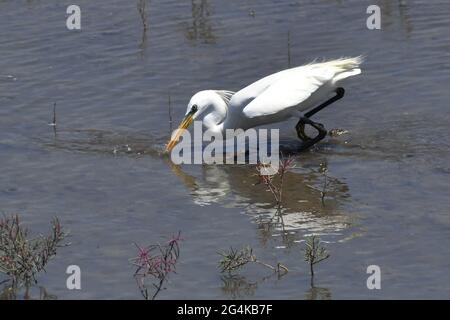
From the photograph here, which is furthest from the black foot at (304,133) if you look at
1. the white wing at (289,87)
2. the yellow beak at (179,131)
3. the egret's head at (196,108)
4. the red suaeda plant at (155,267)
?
the red suaeda plant at (155,267)

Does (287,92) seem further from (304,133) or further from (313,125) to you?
(304,133)

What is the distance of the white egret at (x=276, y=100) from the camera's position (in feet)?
33.1

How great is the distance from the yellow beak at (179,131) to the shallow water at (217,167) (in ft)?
0.44

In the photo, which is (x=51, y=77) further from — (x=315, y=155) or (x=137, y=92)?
(x=315, y=155)

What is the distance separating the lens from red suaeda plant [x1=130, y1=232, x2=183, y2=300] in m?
6.96

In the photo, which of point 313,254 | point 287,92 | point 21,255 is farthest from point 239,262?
point 287,92

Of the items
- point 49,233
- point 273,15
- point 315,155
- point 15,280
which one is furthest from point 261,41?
point 15,280

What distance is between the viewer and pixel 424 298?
6805 millimetres

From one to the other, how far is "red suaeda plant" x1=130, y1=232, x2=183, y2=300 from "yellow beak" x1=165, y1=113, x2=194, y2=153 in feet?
8.72

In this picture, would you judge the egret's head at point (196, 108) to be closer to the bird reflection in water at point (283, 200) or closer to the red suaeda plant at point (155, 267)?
the bird reflection in water at point (283, 200)

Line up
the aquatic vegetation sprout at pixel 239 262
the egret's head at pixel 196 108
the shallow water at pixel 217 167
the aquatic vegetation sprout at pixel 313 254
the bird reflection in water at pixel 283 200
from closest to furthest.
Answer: the aquatic vegetation sprout at pixel 313 254
the aquatic vegetation sprout at pixel 239 262
the shallow water at pixel 217 167
the bird reflection in water at pixel 283 200
the egret's head at pixel 196 108

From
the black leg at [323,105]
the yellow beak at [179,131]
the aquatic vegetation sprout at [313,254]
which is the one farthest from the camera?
the black leg at [323,105]

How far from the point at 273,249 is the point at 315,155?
261 centimetres

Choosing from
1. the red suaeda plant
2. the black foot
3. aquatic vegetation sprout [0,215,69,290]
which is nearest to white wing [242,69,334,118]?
the black foot
